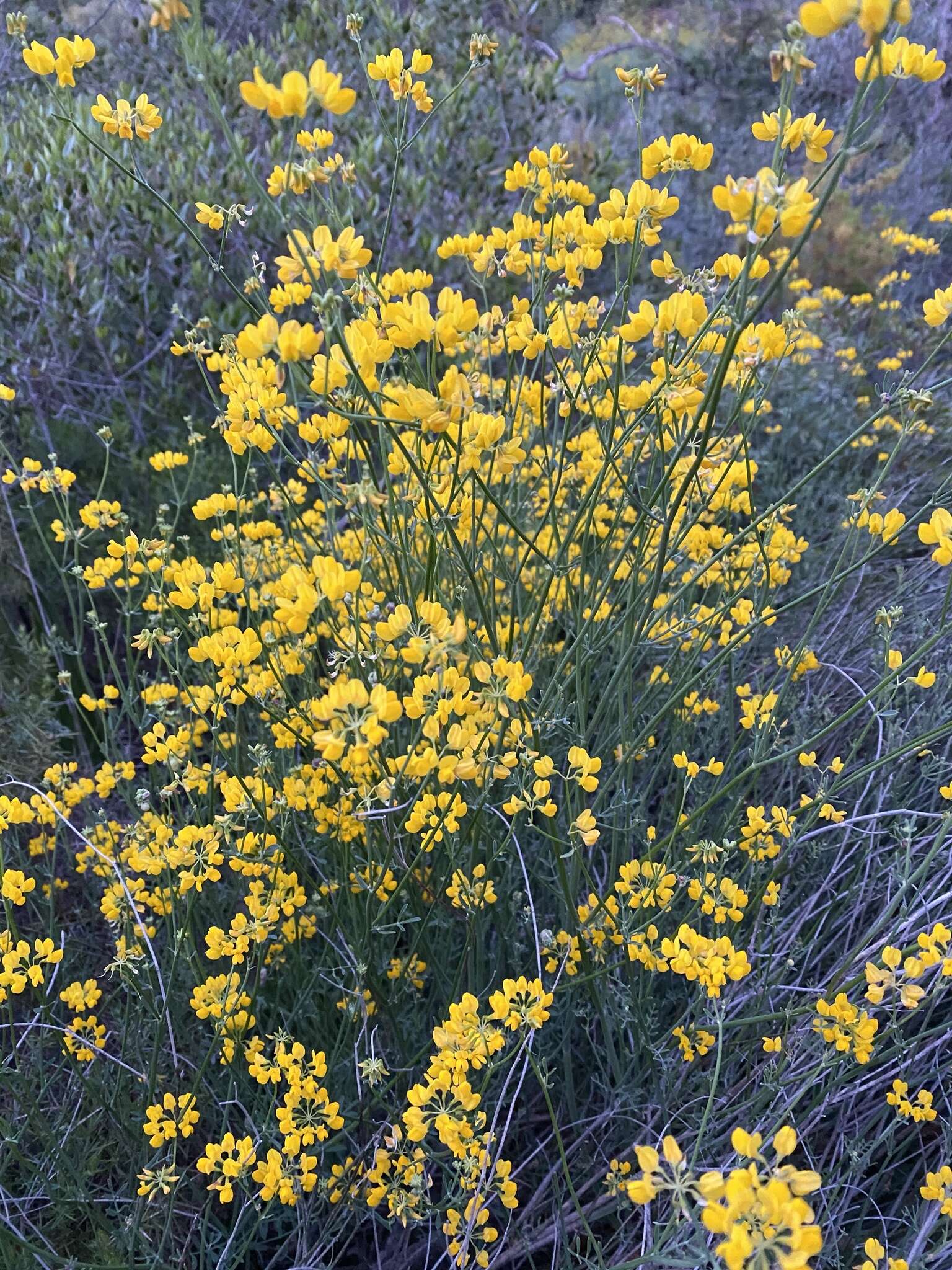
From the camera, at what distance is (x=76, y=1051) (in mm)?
1766

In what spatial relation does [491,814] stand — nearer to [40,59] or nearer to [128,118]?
[128,118]

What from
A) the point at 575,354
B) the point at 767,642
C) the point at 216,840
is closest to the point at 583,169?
the point at 767,642

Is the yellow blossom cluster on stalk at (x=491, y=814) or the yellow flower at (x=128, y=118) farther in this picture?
the yellow flower at (x=128, y=118)

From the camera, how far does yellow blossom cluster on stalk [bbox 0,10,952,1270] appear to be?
4.26 ft

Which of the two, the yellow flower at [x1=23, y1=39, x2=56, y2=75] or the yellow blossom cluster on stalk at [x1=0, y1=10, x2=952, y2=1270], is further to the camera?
the yellow flower at [x1=23, y1=39, x2=56, y2=75]

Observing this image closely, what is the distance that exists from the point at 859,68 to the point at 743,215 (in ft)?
0.85

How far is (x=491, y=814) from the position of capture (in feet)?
6.43

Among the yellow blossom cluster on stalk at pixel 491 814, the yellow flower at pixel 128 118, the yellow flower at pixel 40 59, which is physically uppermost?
the yellow flower at pixel 40 59

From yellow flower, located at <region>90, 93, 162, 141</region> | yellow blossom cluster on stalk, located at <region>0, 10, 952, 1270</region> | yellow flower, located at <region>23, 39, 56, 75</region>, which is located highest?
yellow flower, located at <region>23, 39, 56, 75</region>

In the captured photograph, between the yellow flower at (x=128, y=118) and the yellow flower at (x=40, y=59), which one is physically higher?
the yellow flower at (x=40, y=59)

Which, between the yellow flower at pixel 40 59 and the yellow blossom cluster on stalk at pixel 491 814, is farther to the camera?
the yellow flower at pixel 40 59

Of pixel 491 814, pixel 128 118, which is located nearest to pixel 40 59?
pixel 128 118

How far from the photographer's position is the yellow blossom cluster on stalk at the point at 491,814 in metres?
1.30

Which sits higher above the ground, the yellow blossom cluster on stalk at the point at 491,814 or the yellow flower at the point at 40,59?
the yellow flower at the point at 40,59
